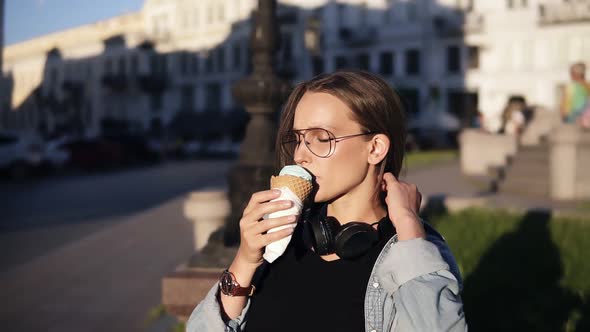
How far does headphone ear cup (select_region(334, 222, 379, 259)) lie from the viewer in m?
1.96

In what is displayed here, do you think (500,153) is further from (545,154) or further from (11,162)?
(11,162)

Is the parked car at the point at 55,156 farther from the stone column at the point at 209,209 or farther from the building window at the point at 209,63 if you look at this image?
the building window at the point at 209,63

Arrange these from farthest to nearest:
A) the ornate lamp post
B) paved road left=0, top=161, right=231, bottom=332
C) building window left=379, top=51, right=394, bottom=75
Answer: building window left=379, top=51, right=394, bottom=75, paved road left=0, top=161, right=231, bottom=332, the ornate lamp post

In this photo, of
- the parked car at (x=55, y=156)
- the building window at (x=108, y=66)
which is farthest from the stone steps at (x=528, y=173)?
the building window at (x=108, y=66)

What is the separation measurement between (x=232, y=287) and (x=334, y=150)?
515 mm

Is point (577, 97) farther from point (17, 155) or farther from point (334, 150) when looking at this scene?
point (17, 155)

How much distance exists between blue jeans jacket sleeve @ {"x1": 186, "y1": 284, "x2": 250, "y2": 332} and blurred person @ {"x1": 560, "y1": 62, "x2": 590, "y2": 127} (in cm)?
Result: 1174

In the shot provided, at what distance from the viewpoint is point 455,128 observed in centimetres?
4169

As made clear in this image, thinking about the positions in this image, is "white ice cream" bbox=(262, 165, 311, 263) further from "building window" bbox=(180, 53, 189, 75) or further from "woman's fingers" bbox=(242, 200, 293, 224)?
"building window" bbox=(180, 53, 189, 75)

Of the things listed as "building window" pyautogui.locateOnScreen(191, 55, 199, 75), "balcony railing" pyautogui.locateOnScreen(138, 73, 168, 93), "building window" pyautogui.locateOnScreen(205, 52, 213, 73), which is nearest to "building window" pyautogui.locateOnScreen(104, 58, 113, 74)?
"balcony railing" pyautogui.locateOnScreen(138, 73, 168, 93)

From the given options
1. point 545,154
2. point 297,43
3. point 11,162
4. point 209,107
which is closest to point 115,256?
point 545,154

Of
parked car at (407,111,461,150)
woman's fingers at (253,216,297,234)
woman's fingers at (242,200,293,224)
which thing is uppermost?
woman's fingers at (242,200,293,224)

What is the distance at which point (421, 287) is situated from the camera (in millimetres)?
1866

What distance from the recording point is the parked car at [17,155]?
23692 mm
